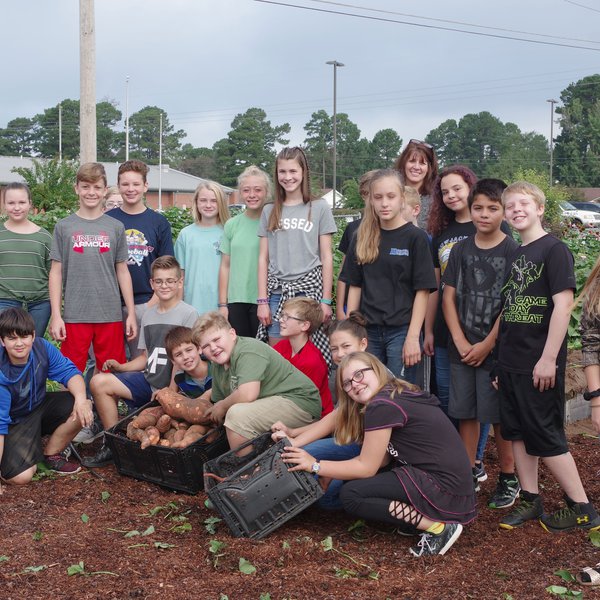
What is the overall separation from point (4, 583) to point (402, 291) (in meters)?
2.84

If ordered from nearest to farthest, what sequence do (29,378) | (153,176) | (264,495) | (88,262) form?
(264,495)
(29,378)
(88,262)
(153,176)

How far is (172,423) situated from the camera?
505 centimetres

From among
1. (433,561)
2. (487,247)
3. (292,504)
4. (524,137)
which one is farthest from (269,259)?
(524,137)

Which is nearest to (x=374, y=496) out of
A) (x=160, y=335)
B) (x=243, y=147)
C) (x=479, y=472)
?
(x=479, y=472)

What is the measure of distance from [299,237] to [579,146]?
86.6 m

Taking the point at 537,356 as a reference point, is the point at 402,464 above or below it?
below

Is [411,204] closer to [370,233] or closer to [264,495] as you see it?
[370,233]

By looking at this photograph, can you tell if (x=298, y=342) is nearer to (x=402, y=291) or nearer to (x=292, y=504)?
(x=402, y=291)

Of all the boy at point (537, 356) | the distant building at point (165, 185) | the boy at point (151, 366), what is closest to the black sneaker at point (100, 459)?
the boy at point (151, 366)

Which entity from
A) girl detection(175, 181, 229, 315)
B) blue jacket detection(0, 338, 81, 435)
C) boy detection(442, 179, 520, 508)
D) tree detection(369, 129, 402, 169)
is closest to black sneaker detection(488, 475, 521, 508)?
boy detection(442, 179, 520, 508)

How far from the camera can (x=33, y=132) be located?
10038cm

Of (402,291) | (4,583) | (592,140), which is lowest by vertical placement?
(4,583)

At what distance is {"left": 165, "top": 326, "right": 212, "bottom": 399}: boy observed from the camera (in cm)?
520

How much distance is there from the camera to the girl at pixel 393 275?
4.94m
